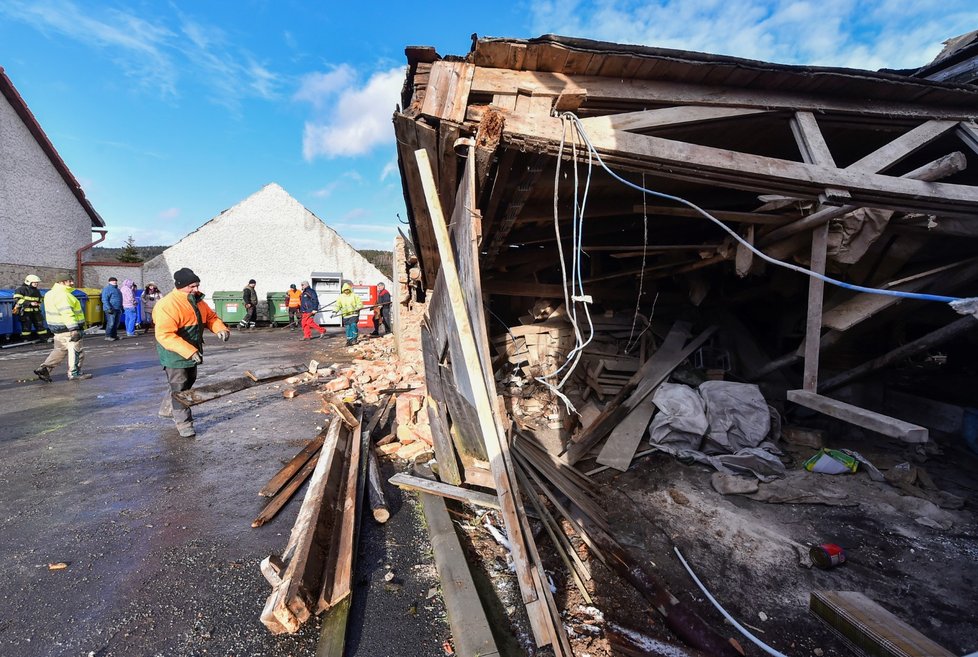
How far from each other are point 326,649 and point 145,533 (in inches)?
79.2

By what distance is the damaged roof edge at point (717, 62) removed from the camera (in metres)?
2.57

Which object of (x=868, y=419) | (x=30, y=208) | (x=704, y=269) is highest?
(x=30, y=208)

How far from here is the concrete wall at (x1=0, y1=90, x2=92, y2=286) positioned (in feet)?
45.7

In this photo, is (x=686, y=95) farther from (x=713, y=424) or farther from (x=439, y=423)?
(x=439, y=423)

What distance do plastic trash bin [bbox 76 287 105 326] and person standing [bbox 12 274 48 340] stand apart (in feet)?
7.10

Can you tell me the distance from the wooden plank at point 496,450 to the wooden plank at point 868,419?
2.50 meters

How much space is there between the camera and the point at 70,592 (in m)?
2.43

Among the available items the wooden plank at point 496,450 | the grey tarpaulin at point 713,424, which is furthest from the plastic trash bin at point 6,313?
the grey tarpaulin at point 713,424

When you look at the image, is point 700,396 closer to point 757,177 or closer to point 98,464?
point 757,177

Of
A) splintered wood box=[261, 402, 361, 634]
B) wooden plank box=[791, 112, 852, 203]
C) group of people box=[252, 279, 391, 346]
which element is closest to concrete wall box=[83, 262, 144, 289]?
group of people box=[252, 279, 391, 346]

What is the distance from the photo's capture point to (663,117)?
2877 mm

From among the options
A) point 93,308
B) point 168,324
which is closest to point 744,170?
A: point 168,324

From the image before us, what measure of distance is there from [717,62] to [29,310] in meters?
17.3

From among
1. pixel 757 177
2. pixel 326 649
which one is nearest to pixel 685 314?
pixel 757 177
